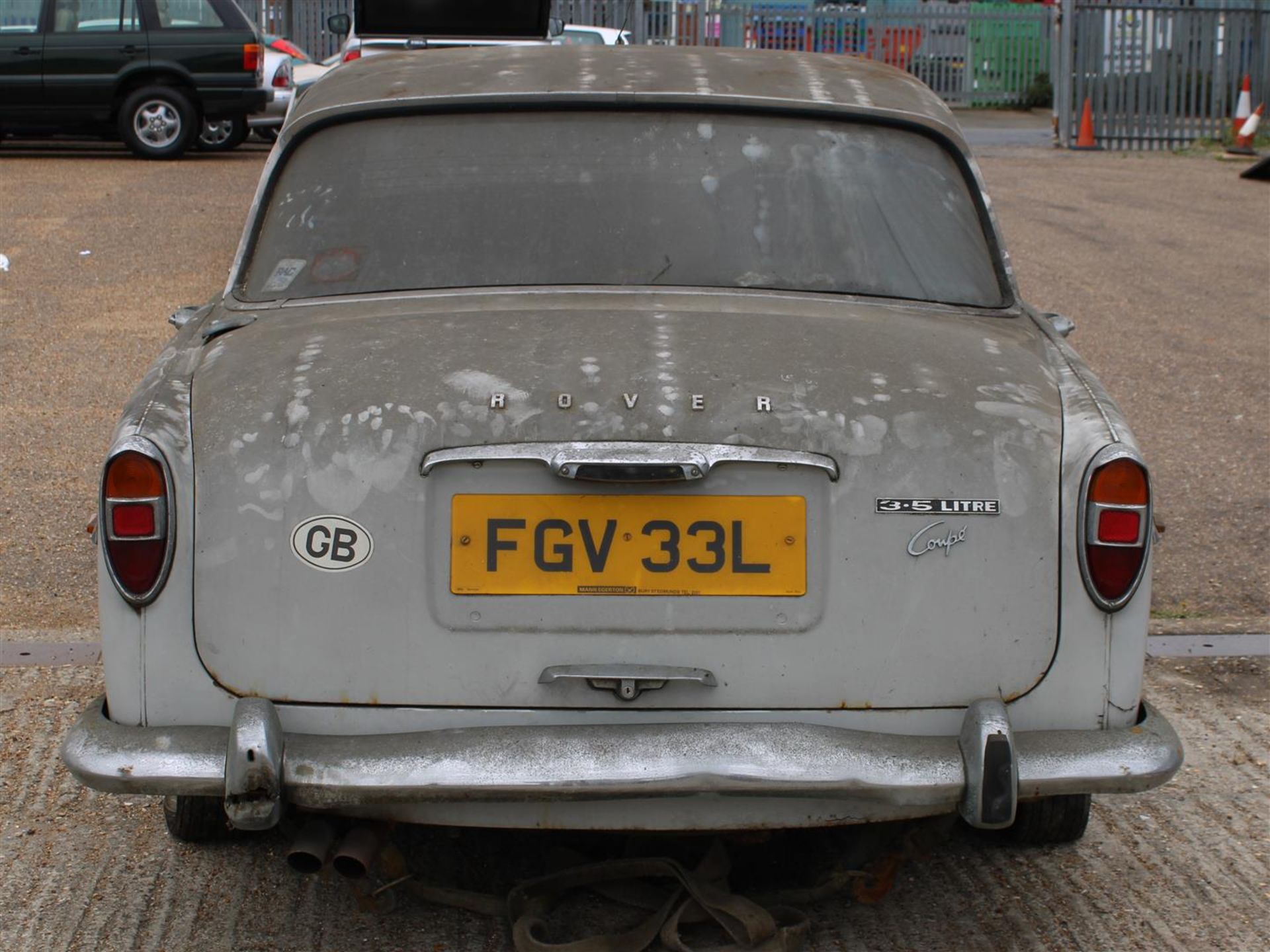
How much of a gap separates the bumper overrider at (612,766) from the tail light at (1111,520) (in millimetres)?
312

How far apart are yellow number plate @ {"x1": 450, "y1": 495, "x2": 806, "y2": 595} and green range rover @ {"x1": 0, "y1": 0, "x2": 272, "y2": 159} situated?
14521mm

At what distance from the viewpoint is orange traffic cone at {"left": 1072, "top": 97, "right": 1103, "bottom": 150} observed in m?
21.1

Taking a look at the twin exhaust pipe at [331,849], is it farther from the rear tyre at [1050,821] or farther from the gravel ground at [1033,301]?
the gravel ground at [1033,301]

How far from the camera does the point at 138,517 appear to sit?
2.99 m

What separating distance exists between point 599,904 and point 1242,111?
20187 millimetres

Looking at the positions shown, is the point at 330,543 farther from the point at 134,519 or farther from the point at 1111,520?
the point at 1111,520

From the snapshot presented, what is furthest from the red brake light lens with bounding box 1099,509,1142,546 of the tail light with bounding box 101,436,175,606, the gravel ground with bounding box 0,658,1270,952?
the tail light with bounding box 101,436,175,606

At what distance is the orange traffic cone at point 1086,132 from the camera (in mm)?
21062

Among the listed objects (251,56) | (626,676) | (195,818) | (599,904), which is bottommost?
(599,904)

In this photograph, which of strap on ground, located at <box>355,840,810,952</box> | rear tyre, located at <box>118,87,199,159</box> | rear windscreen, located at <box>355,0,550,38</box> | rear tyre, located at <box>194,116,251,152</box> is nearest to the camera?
strap on ground, located at <box>355,840,810,952</box>

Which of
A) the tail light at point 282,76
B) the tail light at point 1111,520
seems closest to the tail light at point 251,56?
the tail light at point 282,76

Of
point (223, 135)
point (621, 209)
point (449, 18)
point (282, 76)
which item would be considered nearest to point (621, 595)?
point (621, 209)

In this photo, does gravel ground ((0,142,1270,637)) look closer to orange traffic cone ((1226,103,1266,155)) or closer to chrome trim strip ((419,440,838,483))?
orange traffic cone ((1226,103,1266,155))

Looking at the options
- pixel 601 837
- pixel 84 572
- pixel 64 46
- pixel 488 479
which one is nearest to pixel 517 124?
pixel 488 479
